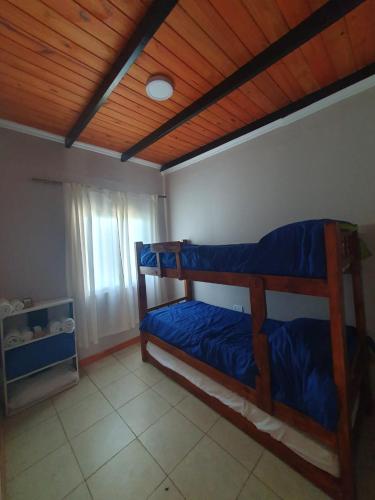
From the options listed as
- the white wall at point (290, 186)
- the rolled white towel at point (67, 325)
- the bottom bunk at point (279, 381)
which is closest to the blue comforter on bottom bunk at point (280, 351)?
the bottom bunk at point (279, 381)

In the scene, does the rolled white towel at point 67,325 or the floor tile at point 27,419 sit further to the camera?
the rolled white towel at point 67,325

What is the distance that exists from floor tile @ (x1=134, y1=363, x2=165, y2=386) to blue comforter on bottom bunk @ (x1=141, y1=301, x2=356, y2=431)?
47 centimetres

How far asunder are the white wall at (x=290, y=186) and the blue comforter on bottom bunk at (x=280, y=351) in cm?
57

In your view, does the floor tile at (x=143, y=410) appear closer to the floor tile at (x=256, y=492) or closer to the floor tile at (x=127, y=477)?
the floor tile at (x=127, y=477)

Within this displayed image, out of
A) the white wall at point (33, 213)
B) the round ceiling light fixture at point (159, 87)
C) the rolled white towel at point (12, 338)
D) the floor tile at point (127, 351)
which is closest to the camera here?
the round ceiling light fixture at point (159, 87)

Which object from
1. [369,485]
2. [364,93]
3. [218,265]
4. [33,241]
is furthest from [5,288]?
[364,93]

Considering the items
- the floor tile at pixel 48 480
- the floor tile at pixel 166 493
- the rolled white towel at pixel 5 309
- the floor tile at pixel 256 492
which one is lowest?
the floor tile at pixel 48 480

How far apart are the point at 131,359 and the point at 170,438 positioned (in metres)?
1.19

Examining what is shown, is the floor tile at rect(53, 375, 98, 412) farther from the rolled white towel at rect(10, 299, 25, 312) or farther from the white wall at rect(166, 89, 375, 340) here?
the white wall at rect(166, 89, 375, 340)

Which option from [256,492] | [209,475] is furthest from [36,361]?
[256,492]

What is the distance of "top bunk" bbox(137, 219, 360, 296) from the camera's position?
3.24 feet

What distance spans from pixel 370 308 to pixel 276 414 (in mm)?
1158

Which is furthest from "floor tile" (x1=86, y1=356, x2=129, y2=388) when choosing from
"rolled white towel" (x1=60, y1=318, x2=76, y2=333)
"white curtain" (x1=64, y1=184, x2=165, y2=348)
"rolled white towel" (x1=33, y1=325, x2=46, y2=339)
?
"rolled white towel" (x1=33, y1=325, x2=46, y2=339)

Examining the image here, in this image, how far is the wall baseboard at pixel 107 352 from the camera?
2386mm
